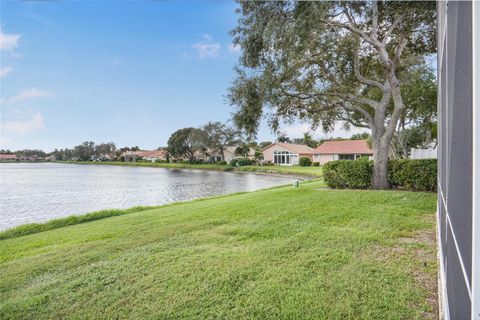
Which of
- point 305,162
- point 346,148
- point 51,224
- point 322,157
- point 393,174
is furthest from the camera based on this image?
point 322,157

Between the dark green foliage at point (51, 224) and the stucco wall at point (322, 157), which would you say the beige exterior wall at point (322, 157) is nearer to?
the stucco wall at point (322, 157)

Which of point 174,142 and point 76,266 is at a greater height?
point 174,142

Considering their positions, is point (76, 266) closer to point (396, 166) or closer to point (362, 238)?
point (362, 238)

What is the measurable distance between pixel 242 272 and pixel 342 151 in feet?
140

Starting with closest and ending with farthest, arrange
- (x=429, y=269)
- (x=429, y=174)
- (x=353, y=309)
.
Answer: (x=353, y=309) → (x=429, y=269) → (x=429, y=174)

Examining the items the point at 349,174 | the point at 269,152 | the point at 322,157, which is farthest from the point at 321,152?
the point at 349,174

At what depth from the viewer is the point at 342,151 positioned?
43.5 meters

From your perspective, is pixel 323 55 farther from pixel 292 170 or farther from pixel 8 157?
pixel 8 157

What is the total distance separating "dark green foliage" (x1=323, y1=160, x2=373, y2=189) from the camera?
10977 mm

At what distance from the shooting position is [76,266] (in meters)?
4.43

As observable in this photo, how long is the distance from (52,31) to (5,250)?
31.3 feet

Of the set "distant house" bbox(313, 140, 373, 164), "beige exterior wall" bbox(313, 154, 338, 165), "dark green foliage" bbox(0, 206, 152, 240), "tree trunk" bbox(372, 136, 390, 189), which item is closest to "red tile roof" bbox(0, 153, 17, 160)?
"beige exterior wall" bbox(313, 154, 338, 165)

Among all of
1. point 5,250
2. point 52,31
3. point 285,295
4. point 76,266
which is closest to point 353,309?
point 285,295

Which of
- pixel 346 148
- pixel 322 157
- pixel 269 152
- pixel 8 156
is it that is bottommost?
pixel 322 157
